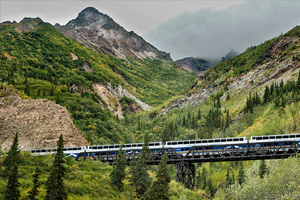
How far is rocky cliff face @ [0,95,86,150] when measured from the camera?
75012 mm

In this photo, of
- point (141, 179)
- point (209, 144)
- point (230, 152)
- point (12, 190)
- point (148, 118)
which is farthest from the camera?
point (148, 118)

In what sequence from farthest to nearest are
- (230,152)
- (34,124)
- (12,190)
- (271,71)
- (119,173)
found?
(271,71) < (34,124) < (230,152) < (119,173) < (12,190)

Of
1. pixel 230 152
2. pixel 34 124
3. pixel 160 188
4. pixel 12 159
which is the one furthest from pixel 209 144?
pixel 34 124

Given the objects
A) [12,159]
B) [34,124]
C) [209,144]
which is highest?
[34,124]

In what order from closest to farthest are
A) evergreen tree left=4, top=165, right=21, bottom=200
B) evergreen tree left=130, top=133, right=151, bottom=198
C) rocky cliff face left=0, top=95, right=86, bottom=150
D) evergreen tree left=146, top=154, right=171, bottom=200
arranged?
evergreen tree left=4, top=165, right=21, bottom=200 < evergreen tree left=146, top=154, right=171, bottom=200 < evergreen tree left=130, top=133, right=151, bottom=198 < rocky cliff face left=0, top=95, right=86, bottom=150

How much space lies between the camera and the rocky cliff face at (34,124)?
75.0 metres

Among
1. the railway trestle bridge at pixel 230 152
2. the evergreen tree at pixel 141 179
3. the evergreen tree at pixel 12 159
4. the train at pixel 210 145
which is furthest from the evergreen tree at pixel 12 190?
the railway trestle bridge at pixel 230 152

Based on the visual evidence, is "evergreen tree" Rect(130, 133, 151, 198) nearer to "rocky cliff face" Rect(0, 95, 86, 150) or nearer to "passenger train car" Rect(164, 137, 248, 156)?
"passenger train car" Rect(164, 137, 248, 156)

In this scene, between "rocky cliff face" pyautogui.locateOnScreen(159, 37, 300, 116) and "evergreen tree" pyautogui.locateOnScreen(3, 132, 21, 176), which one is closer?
"evergreen tree" pyautogui.locateOnScreen(3, 132, 21, 176)

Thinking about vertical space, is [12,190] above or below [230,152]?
below

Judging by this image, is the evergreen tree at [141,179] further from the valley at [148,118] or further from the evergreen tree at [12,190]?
the evergreen tree at [12,190]

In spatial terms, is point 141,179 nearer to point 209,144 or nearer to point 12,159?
point 209,144

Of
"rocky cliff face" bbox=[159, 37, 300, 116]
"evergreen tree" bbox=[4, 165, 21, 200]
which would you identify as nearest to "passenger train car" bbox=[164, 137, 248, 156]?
"evergreen tree" bbox=[4, 165, 21, 200]

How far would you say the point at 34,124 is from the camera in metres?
80.0
